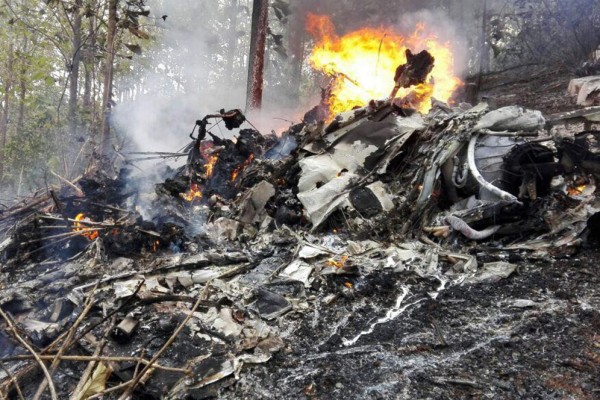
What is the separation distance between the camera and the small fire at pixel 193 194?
6.56 metres

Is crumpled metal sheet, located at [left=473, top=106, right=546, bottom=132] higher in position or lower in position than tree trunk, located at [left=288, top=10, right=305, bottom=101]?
lower

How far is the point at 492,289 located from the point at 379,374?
1.72 meters

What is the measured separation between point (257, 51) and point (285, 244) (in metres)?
8.79

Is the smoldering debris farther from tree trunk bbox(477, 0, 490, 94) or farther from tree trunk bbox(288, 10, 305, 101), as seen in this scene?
tree trunk bbox(288, 10, 305, 101)

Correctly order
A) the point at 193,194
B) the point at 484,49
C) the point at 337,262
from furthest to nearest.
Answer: the point at 484,49, the point at 193,194, the point at 337,262

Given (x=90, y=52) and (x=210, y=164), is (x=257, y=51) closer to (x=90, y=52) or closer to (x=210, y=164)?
(x=90, y=52)

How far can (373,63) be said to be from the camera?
13930 millimetres

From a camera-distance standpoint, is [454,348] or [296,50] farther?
[296,50]

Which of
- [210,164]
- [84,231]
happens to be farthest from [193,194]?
[84,231]

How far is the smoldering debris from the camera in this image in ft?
9.27

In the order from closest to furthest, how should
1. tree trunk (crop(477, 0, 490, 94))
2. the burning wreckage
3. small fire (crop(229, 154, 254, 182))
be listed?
1. the burning wreckage
2. small fire (crop(229, 154, 254, 182))
3. tree trunk (crop(477, 0, 490, 94))

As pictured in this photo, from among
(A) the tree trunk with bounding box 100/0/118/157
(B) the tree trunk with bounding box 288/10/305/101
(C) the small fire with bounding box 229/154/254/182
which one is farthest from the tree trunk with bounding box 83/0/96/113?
(B) the tree trunk with bounding box 288/10/305/101

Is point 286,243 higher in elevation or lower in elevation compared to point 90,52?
lower

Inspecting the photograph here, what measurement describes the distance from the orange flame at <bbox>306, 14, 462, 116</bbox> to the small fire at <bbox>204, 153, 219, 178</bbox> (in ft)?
18.1
